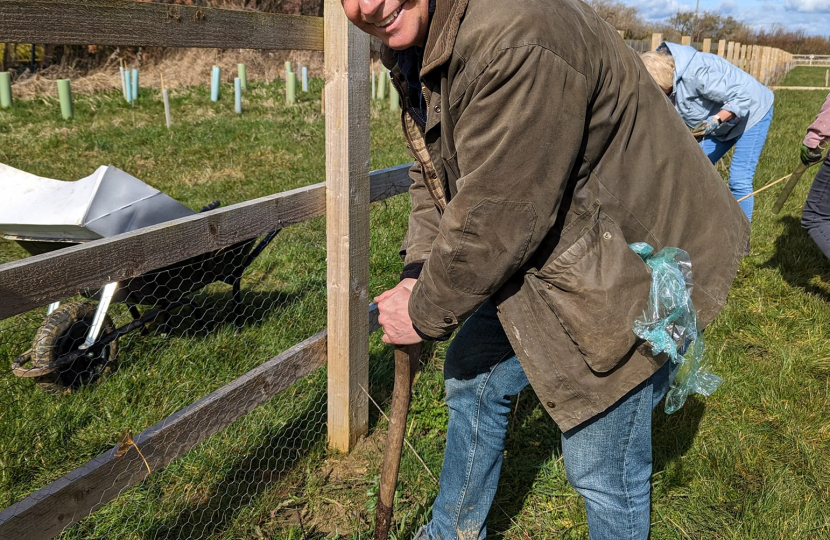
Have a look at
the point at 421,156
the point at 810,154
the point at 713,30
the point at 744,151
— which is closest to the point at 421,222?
the point at 421,156

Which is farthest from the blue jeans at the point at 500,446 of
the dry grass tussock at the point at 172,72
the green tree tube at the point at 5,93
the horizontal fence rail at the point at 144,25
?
the dry grass tussock at the point at 172,72

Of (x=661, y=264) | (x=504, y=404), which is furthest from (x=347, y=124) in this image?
(x=661, y=264)

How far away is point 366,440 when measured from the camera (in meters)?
3.08

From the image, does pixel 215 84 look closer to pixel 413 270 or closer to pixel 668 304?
pixel 413 270

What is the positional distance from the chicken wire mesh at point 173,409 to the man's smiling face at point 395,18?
1380 millimetres

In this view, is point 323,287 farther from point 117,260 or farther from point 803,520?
point 803,520

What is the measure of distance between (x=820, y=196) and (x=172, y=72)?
1830 cm

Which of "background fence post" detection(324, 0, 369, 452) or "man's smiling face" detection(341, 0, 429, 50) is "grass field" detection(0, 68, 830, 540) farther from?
"man's smiling face" detection(341, 0, 429, 50)

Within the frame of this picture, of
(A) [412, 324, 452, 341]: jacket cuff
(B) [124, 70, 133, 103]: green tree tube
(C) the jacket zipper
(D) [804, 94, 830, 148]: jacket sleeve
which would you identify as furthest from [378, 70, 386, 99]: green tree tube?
(A) [412, 324, 452, 341]: jacket cuff

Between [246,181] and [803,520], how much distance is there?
20.0 ft

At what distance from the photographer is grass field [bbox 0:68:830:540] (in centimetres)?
261

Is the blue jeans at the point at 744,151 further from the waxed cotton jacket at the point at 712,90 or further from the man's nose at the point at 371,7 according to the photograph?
the man's nose at the point at 371,7

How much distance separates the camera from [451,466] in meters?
2.19

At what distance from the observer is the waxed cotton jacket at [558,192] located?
1.29m
